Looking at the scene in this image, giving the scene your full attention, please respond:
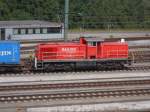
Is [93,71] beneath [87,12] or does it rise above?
beneath

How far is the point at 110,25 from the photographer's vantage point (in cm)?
7694

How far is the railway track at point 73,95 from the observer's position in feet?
76.0

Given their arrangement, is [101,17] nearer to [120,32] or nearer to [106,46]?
[120,32]

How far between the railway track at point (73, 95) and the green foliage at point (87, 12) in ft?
150

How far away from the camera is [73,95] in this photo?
23844mm

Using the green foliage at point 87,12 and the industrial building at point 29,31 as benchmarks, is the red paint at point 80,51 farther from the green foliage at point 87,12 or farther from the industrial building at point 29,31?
the green foliage at point 87,12

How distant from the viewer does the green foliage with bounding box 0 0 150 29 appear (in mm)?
75000

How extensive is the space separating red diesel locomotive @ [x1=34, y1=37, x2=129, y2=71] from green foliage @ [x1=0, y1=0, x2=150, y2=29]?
37.7 meters

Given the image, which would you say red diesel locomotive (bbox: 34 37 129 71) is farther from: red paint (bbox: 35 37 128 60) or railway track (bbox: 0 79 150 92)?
railway track (bbox: 0 79 150 92)

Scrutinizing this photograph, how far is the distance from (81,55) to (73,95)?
331 inches

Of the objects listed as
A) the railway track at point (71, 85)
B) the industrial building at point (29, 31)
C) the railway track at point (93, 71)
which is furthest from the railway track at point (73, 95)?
the industrial building at point (29, 31)

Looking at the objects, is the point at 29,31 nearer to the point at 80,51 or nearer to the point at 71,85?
the point at 80,51

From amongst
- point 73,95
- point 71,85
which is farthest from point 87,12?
point 73,95

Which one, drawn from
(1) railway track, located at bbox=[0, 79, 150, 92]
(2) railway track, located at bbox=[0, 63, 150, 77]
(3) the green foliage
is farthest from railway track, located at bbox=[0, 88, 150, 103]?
(3) the green foliage
